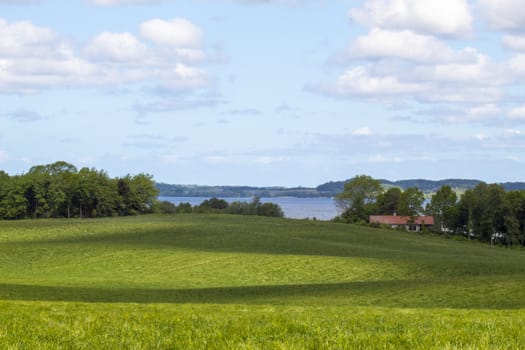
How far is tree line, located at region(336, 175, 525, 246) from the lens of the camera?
116 meters

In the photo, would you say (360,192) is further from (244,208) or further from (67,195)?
(67,195)

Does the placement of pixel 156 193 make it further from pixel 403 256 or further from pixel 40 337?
pixel 40 337

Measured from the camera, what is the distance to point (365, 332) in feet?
34.2

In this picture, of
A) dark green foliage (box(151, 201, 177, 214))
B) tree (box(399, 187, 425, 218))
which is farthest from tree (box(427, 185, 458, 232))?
dark green foliage (box(151, 201, 177, 214))

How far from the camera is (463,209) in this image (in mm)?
124812

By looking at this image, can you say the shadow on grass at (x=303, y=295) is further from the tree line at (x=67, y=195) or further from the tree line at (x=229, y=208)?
the tree line at (x=229, y=208)

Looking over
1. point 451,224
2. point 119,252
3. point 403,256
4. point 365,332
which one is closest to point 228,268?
point 119,252

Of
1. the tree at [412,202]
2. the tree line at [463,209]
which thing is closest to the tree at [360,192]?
the tree line at [463,209]

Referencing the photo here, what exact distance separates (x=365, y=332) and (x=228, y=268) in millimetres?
41943

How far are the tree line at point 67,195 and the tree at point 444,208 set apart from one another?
6317 centimetres

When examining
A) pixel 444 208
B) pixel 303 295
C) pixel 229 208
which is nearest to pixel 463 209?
pixel 444 208

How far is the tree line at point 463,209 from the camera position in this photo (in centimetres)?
11562

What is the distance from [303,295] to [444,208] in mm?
101929

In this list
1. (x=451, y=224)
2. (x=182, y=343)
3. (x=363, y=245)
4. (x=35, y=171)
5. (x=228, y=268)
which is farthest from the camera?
(x=35, y=171)
